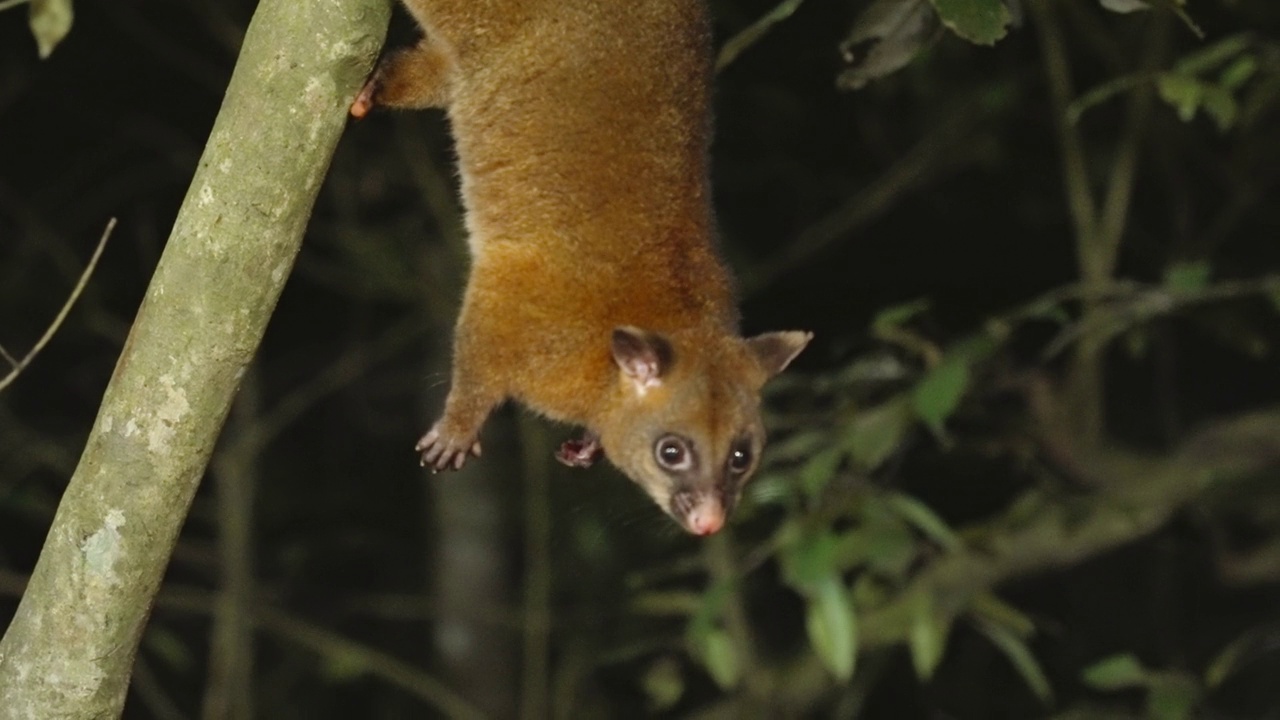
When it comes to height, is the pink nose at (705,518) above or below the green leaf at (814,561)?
A: above

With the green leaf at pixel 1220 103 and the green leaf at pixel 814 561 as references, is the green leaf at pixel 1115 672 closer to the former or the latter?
the green leaf at pixel 814 561

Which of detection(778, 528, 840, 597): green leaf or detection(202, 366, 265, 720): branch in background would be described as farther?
detection(202, 366, 265, 720): branch in background

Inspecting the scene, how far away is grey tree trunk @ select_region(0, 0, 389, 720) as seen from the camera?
2.43 metres

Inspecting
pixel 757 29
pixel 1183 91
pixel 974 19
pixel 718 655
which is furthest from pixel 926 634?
pixel 974 19

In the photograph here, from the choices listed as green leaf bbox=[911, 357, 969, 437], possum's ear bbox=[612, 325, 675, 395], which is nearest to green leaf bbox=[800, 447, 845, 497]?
green leaf bbox=[911, 357, 969, 437]

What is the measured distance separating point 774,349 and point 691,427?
0.28 m

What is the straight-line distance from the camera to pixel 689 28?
3.30 m

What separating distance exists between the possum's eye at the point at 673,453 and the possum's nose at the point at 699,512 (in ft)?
0.20

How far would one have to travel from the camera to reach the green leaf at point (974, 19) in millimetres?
2732

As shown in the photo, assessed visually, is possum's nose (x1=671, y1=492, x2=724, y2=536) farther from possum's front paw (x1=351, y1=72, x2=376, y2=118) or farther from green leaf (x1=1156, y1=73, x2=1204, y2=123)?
green leaf (x1=1156, y1=73, x2=1204, y2=123)

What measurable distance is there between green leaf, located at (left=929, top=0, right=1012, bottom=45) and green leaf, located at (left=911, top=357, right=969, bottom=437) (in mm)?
1173

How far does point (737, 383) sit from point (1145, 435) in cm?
413

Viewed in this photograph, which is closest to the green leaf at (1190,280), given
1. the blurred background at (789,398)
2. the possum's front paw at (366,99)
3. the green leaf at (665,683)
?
the blurred background at (789,398)

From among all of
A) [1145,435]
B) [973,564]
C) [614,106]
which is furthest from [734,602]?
[614,106]
